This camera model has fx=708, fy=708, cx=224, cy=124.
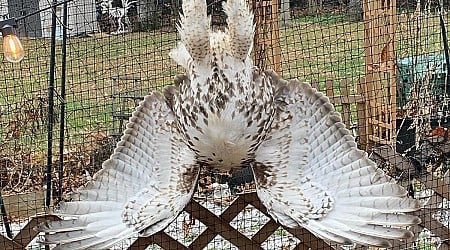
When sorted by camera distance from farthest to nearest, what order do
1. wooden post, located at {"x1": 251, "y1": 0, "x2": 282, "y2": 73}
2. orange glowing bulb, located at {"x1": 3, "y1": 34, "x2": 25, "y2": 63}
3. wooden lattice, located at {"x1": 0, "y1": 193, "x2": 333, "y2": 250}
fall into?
1. wooden post, located at {"x1": 251, "y1": 0, "x2": 282, "y2": 73}
2. orange glowing bulb, located at {"x1": 3, "y1": 34, "x2": 25, "y2": 63}
3. wooden lattice, located at {"x1": 0, "y1": 193, "x2": 333, "y2": 250}

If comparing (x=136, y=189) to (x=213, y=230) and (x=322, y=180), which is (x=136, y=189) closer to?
(x=213, y=230)

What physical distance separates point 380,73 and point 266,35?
2.14 ft

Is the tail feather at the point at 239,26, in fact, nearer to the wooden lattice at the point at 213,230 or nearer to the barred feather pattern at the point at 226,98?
the barred feather pattern at the point at 226,98

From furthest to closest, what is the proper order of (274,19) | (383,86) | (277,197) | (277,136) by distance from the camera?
(383,86) < (274,19) < (277,136) < (277,197)

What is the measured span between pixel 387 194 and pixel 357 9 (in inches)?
84.1

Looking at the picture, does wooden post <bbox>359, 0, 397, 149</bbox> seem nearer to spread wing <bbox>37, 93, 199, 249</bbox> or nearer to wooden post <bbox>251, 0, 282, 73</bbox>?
wooden post <bbox>251, 0, 282, 73</bbox>

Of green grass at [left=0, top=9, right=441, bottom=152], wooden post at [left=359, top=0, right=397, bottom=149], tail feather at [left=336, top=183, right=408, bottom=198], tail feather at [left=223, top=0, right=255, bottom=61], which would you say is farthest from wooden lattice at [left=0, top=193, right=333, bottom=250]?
green grass at [left=0, top=9, right=441, bottom=152]

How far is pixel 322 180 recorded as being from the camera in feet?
6.66

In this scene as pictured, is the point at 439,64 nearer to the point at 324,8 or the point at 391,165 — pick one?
the point at 324,8

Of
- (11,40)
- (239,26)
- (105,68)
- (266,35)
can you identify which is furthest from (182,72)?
(239,26)

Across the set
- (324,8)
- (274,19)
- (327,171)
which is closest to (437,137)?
(324,8)

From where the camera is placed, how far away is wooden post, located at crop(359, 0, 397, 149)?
3.13m

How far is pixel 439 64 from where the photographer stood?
3.43m

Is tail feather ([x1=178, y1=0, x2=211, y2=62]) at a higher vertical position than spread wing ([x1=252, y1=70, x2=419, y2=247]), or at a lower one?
higher
